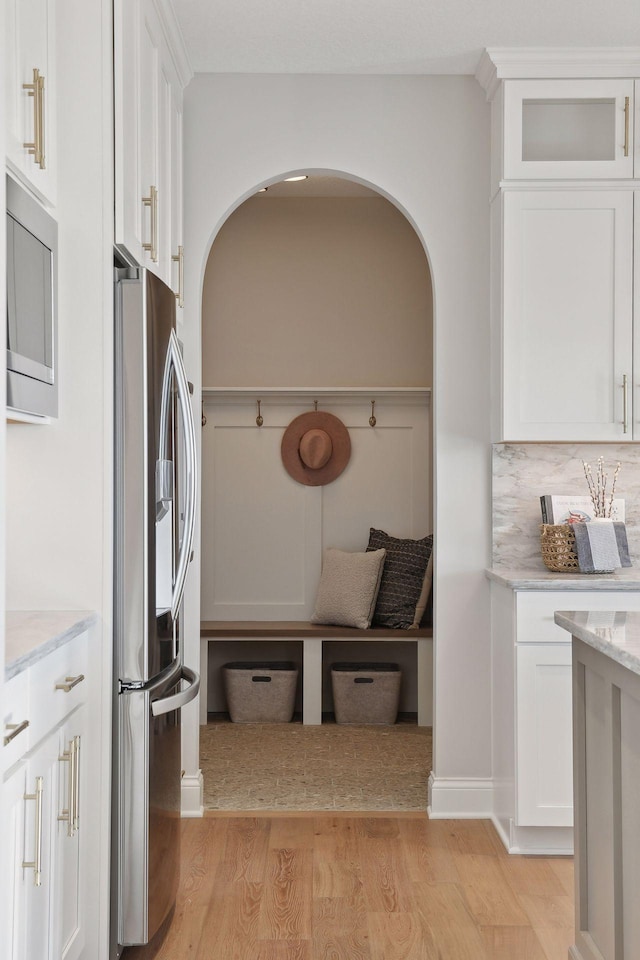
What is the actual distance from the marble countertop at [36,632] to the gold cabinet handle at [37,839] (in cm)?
26

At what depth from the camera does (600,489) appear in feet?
11.7

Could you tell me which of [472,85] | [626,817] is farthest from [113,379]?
[472,85]

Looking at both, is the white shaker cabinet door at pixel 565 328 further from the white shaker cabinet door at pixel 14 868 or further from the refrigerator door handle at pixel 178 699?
the white shaker cabinet door at pixel 14 868

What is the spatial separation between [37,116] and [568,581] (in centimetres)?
215

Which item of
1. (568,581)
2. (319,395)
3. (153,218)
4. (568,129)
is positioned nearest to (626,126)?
(568,129)

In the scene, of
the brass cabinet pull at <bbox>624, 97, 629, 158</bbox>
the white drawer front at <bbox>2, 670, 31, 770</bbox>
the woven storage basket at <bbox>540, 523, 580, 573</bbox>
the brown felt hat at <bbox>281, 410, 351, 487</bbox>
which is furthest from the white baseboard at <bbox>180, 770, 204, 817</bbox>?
the brass cabinet pull at <bbox>624, 97, 629, 158</bbox>

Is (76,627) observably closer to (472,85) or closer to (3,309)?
(3,309)

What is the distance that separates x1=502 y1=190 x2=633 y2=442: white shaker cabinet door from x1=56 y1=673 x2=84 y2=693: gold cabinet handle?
1863 millimetres

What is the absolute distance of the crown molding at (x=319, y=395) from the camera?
5043 mm

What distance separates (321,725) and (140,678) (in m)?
2.65

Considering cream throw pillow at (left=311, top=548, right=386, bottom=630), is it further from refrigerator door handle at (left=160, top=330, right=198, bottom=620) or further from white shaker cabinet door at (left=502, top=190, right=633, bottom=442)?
refrigerator door handle at (left=160, top=330, right=198, bottom=620)

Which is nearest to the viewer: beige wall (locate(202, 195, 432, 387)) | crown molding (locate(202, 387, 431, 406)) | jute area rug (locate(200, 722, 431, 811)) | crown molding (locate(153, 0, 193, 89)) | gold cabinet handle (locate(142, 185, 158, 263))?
gold cabinet handle (locate(142, 185, 158, 263))

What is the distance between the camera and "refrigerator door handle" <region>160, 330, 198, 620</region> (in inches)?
94.0

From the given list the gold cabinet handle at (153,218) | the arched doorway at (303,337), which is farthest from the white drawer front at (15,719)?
the arched doorway at (303,337)
